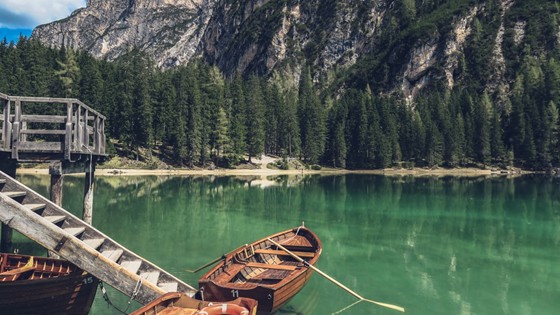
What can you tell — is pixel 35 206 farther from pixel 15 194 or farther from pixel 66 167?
pixel 66 167

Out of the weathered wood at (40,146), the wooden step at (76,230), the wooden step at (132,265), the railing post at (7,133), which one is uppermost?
the railing post at (7,133)

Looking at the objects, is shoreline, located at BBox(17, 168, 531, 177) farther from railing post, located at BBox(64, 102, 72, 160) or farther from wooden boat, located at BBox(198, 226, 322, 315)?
wooden boat, located at BBox(198, 226, 322, 315)

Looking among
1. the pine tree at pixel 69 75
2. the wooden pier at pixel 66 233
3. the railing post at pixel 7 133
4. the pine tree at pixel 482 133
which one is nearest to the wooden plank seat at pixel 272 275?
the wooden pier at pixel 66 233

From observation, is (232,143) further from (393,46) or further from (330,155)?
(393,46)

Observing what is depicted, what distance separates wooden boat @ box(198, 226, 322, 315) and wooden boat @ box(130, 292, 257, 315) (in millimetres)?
1732

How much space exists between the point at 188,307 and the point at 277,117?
105688 mm

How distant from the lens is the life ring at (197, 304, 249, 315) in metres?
9.00

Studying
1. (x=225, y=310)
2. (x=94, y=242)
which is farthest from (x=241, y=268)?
(x=225, y=310)

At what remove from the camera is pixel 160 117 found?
89.6 m

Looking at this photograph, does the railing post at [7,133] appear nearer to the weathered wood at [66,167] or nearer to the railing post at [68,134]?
the weathered wood at [66,167]

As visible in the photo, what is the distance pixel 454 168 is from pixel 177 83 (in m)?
79.1

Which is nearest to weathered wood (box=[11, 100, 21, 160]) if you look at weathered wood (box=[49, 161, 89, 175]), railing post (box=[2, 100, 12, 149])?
railing post (box=[2, 100, 12, 149])

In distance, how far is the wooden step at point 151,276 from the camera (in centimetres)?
1105

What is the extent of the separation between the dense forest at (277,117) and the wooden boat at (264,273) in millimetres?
71842
